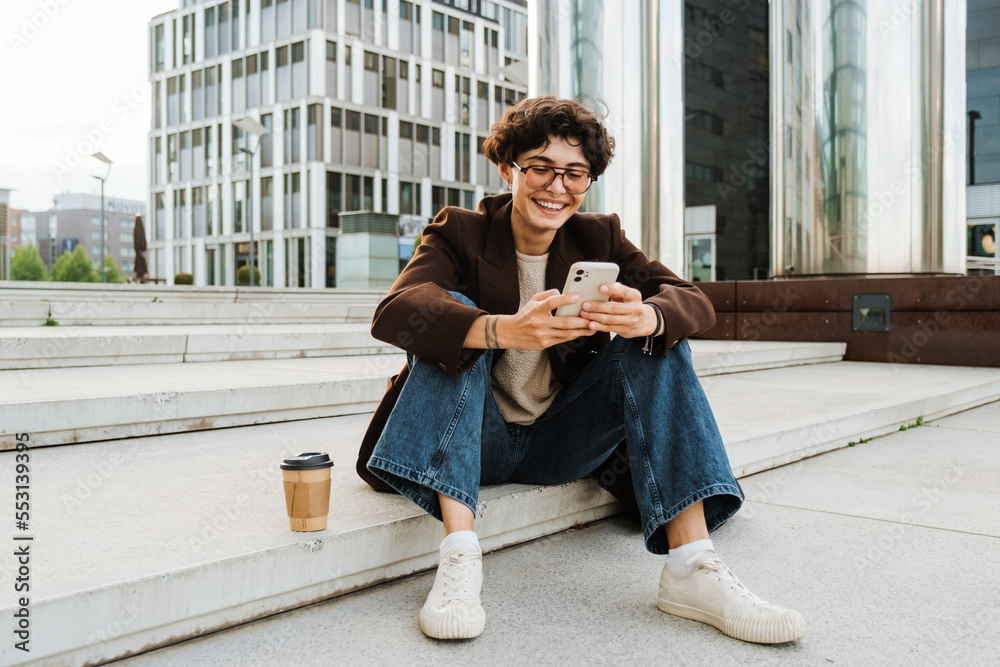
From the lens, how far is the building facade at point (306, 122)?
34688mm

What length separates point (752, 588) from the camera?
6.59 feet

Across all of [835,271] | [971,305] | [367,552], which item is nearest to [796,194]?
[835,271]

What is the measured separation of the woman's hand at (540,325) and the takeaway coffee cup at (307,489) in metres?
0.51

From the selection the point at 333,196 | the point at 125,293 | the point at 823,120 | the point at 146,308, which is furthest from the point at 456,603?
the point at 333,196

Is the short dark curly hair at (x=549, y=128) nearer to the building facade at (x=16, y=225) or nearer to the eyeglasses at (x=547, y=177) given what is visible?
the eyeglasses at (x=547, y=177)

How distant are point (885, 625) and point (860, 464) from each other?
6.44ft

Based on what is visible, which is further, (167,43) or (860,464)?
(167,43)

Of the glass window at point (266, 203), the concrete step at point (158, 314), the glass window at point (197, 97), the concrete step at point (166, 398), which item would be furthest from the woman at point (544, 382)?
the glass window at point (197, 97)

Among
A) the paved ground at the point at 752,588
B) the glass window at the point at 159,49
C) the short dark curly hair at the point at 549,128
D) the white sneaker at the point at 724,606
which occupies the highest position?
the glass window at the point at 159,49

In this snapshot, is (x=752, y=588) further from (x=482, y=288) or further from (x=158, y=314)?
(x=158, y=314)

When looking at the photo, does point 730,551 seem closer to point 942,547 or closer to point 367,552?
point 942,547

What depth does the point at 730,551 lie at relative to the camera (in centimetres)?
230

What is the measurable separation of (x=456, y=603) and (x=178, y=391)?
2038mm

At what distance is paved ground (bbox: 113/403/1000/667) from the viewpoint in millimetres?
1615
